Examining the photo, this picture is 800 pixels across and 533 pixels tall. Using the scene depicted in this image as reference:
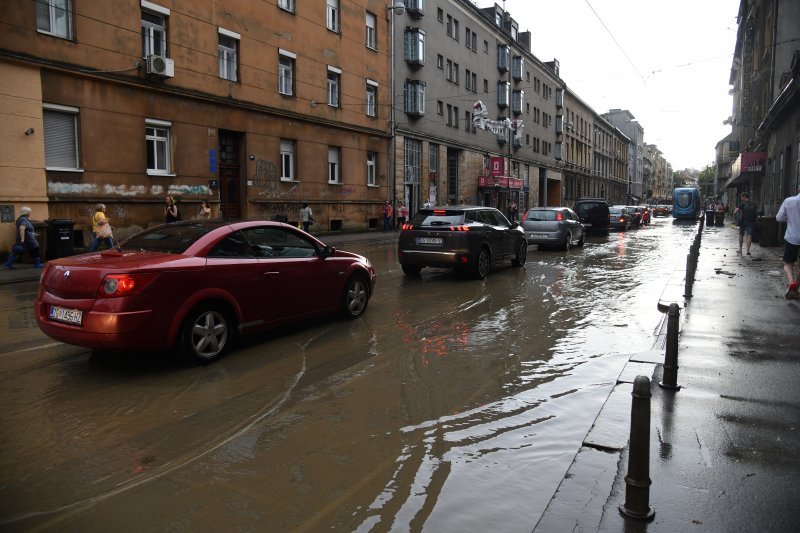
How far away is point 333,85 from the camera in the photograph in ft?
91.4

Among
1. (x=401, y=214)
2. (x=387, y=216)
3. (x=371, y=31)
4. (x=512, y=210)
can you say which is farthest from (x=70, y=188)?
(x=512, y=210)

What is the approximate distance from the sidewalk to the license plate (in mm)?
4344

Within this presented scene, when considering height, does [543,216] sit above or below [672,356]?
above

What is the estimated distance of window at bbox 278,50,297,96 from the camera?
2444 cm

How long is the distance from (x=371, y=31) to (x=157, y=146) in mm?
15458

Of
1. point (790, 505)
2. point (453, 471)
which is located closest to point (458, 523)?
point (453, 471)

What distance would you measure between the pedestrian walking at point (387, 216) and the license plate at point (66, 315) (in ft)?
82.9

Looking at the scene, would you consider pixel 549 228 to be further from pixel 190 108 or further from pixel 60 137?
pixel 60 137

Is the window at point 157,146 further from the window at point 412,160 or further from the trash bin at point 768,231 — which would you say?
the trash bin at point 768,231

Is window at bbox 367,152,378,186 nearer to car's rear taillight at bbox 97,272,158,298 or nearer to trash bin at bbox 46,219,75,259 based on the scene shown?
trash bin at bbox 46,219,75,259

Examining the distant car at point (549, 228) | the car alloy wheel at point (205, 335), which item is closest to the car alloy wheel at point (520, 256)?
the distant car at point (549, 228)

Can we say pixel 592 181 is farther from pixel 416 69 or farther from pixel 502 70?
pixel 416 69

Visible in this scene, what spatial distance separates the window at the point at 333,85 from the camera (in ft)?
90.1

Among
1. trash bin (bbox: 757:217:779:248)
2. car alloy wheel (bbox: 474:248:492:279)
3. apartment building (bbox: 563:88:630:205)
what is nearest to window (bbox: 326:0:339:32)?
car alloy wheel (bbox: 474:248:492:279)
